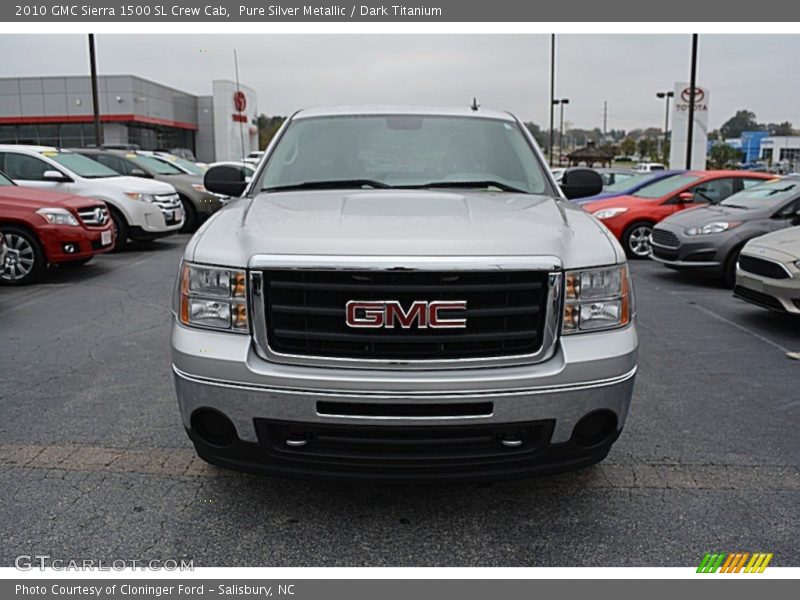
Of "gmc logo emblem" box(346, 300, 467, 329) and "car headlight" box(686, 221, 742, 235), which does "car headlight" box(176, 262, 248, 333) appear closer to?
"gmc logo emblem" box(346, 300, 467, 329)

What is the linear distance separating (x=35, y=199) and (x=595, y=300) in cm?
839

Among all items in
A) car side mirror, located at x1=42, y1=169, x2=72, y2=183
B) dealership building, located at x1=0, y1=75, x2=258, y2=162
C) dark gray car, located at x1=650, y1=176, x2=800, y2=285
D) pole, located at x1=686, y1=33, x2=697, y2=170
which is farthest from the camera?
dealership building, located at x1=0, y1=75, x2=258, y2=162

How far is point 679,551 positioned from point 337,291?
5.67 feet

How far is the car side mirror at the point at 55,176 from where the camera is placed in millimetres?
11578

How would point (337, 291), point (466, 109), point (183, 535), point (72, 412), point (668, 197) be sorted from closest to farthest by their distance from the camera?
1. point (337, 291)
2. point (183, 535)
3. point (72, 412)
4. point (466, 109)
5. point (668, 197)

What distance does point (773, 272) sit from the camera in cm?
703

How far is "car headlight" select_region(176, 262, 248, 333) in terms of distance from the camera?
309 cm

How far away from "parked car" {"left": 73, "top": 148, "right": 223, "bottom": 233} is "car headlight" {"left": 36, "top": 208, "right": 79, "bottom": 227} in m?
4.78

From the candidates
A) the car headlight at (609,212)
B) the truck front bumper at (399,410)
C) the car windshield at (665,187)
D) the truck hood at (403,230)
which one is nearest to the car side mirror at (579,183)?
the truck hood at (403,230)

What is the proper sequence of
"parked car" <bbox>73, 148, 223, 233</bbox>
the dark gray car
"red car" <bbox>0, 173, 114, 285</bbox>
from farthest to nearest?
"parked car" <bbox>73, 148, 223, 233</bbox>, the dark gray car, "red car" <bbox>0, 173, 114, 285</bbox>

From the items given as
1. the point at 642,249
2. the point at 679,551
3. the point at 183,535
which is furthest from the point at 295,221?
the point at 642,249

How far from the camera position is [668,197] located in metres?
12.5

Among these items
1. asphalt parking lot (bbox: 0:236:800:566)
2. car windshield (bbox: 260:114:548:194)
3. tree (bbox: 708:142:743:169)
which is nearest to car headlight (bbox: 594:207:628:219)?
asphalt parking lot (bbox: 0:236:800:566)

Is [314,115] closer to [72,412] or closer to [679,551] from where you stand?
A: [72,412]
